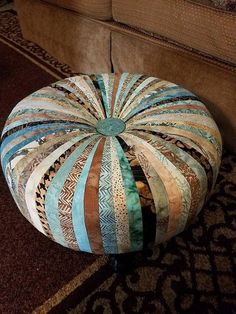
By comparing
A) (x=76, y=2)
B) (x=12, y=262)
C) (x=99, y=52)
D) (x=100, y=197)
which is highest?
(x=76, y=2)

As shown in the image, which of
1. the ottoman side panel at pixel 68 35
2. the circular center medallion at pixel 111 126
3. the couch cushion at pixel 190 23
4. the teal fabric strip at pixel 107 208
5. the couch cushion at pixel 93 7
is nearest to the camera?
the teal fabric strip at pixel 107 208

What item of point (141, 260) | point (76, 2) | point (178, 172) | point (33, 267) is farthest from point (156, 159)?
point (76, 2)

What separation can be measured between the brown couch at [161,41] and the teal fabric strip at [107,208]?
1.69ft

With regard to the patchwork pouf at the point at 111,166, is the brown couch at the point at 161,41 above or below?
above

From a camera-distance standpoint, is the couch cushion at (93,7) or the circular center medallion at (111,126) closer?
the circular center medallion at (111,126)

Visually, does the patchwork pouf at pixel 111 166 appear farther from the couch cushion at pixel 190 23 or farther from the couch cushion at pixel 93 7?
the couch cushion at pixel 93 7

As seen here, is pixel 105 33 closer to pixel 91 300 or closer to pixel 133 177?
pixel 133 177

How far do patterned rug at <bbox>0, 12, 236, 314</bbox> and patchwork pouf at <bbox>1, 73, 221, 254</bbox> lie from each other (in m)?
0.15

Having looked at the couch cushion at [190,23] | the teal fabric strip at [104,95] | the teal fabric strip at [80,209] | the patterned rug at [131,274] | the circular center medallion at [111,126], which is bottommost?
the patterned rug at [131,274]

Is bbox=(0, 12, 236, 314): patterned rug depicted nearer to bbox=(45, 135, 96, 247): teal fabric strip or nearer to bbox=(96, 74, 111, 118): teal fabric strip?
bbox=(45, 135, 96, 247): teal fabric strip

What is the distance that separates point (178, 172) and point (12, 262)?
0.48 meters

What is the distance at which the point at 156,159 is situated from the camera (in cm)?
59

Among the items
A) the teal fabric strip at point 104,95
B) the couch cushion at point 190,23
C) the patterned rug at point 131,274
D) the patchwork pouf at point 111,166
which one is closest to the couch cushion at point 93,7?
the couch cushion at point 190,23

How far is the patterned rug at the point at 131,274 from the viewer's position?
2.24 ft
